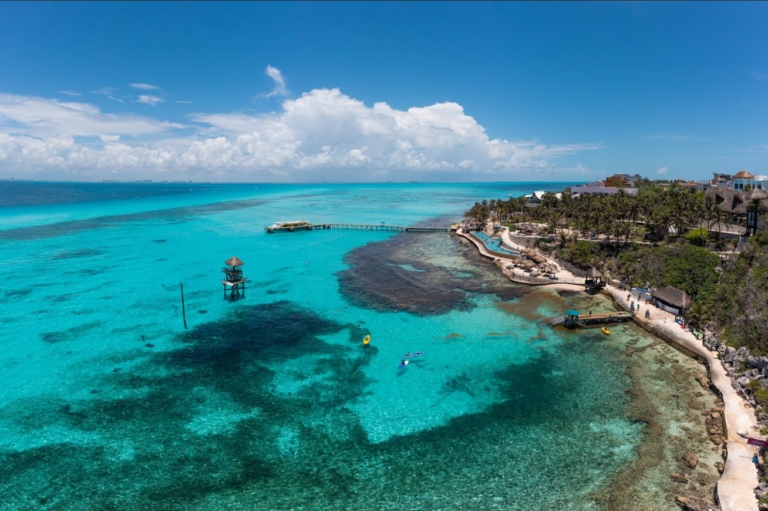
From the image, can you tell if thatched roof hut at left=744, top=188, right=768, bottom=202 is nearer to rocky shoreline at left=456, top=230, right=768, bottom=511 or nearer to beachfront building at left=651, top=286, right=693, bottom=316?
beachfront building at left=651, top=286, right=693, bottom=316

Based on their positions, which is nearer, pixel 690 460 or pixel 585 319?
pixel 690 460

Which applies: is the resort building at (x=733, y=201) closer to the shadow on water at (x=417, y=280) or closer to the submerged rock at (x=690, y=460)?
the shadow on water at (x=417, y=280)

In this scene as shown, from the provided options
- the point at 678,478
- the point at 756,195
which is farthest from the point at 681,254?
the point at 678,478

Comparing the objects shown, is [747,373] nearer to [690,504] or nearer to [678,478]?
[678,478]

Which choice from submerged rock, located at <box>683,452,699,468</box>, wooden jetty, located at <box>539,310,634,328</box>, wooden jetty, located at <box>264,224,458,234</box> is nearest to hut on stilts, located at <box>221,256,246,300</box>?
wooden jetty, located at <box>539,310,634,328</box>

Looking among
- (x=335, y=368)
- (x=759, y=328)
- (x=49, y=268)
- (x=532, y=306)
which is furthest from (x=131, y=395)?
(x=49, y=268)

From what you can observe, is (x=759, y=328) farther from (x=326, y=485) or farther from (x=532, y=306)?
(x=326, y=485)
